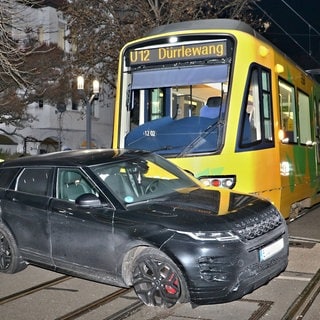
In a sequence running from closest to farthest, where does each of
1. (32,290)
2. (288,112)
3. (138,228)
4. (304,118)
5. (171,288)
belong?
(171,288), (138,228), (32,290), (288,112), (304,118)

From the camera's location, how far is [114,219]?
5.75 metres

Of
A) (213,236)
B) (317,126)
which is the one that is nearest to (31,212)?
(213,236)

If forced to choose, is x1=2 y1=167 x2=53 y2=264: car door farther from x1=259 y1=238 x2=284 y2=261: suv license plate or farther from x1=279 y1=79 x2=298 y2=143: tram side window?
x1=279 y1=79 x2=298 y2=143: tram side window

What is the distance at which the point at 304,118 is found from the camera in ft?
35.8

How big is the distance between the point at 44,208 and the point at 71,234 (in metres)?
0.62

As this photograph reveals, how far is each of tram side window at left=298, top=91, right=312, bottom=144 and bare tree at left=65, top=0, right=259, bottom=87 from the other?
31.4ft

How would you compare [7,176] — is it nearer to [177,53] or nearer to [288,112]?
[177,53]

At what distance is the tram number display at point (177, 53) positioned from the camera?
816 centimetres

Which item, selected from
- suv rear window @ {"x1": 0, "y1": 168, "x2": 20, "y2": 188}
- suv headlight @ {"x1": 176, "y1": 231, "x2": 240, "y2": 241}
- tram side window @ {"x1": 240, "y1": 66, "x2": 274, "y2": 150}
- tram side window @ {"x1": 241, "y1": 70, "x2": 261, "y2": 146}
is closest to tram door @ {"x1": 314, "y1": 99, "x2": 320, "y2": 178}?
tram side window @ {"x1": 240, "y1": 66, "x2": 274, "y2": 150}

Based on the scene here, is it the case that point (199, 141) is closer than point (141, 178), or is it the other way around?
point (141, 178)

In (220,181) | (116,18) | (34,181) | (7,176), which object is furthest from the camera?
(116,18)

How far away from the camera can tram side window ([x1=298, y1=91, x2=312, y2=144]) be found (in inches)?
416

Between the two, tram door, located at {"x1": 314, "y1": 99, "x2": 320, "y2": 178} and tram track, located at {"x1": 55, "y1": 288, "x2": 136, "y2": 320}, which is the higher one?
tram door, located at {"x1": 314, "y1": 99, "x2": 320, "y2": 178}

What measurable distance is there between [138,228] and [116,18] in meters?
16.2
